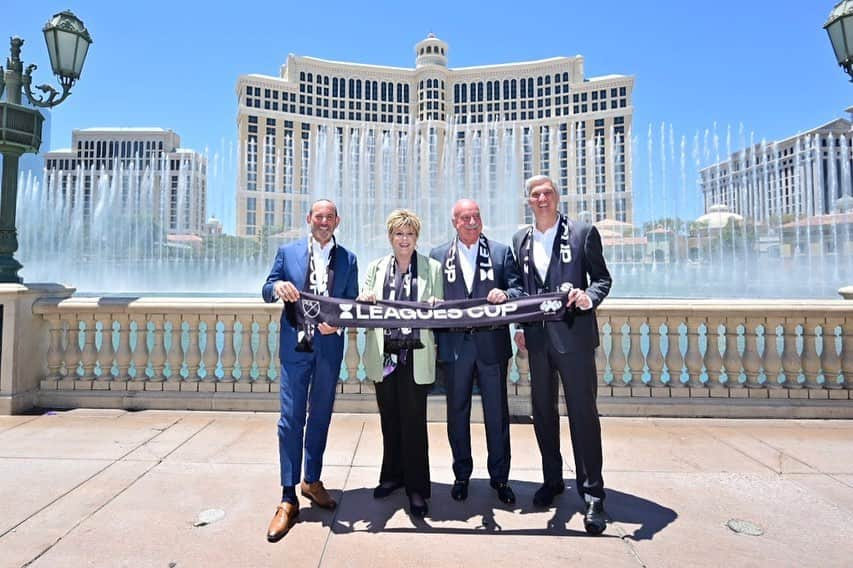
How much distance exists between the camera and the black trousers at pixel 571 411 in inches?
123

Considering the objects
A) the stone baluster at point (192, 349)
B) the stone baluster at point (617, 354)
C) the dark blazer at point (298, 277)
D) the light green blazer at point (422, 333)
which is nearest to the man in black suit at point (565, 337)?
the light green blazer at point (422, 333)

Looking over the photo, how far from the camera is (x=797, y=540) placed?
2789 millimetres

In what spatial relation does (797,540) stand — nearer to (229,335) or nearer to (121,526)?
(121,526)

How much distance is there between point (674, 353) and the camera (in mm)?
5246

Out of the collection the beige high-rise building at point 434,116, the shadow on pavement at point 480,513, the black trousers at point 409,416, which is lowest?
the shadow on pavement at point 480,513

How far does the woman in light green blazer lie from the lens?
10.5ft

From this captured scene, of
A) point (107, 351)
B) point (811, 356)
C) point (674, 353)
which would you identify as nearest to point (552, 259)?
point (674, 353)

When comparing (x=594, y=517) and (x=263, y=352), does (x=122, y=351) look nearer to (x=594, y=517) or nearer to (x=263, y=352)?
(x=263, y=352)

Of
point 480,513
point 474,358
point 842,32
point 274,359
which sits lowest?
point 480,513

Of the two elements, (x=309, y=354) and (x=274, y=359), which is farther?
(x=274, y=359)

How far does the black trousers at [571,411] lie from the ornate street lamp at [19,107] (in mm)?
5681

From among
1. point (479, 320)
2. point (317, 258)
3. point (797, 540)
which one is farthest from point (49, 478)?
point (797, 540)

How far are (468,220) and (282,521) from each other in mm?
2145

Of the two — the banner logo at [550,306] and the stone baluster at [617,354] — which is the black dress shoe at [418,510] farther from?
Answer: the stone baluster at [617,354]
